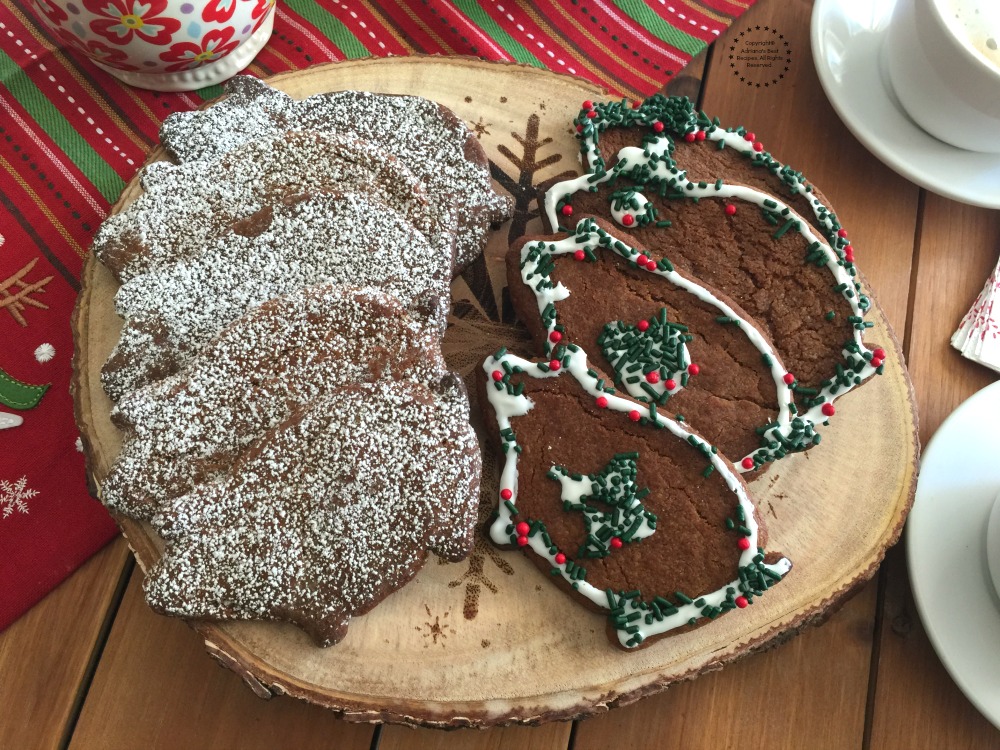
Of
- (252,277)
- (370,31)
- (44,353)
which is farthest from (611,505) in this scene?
(370,31)

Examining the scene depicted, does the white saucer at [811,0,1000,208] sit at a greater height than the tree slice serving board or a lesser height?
greater

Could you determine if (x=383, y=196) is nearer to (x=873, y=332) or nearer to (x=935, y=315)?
(x=873, y=332)

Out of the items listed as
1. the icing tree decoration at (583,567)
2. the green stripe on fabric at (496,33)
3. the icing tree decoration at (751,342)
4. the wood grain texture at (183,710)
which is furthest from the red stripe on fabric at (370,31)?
the wood grain texture at (183,710)

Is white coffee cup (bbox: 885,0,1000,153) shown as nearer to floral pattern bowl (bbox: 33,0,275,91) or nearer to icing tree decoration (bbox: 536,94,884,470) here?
icing tree decoration (bbox: 536,94,884,470)

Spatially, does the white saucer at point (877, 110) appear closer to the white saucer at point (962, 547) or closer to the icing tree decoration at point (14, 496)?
the white saucer at point (962, 547)

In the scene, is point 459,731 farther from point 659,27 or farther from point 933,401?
point 659,27

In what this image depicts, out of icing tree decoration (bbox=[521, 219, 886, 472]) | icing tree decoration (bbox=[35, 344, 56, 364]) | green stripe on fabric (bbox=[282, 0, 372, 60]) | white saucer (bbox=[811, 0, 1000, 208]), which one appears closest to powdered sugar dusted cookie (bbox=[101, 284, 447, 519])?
icing tree decoration (bbox=[521, 219, 886, 472])

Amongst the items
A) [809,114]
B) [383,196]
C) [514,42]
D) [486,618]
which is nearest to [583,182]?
[383,196]
